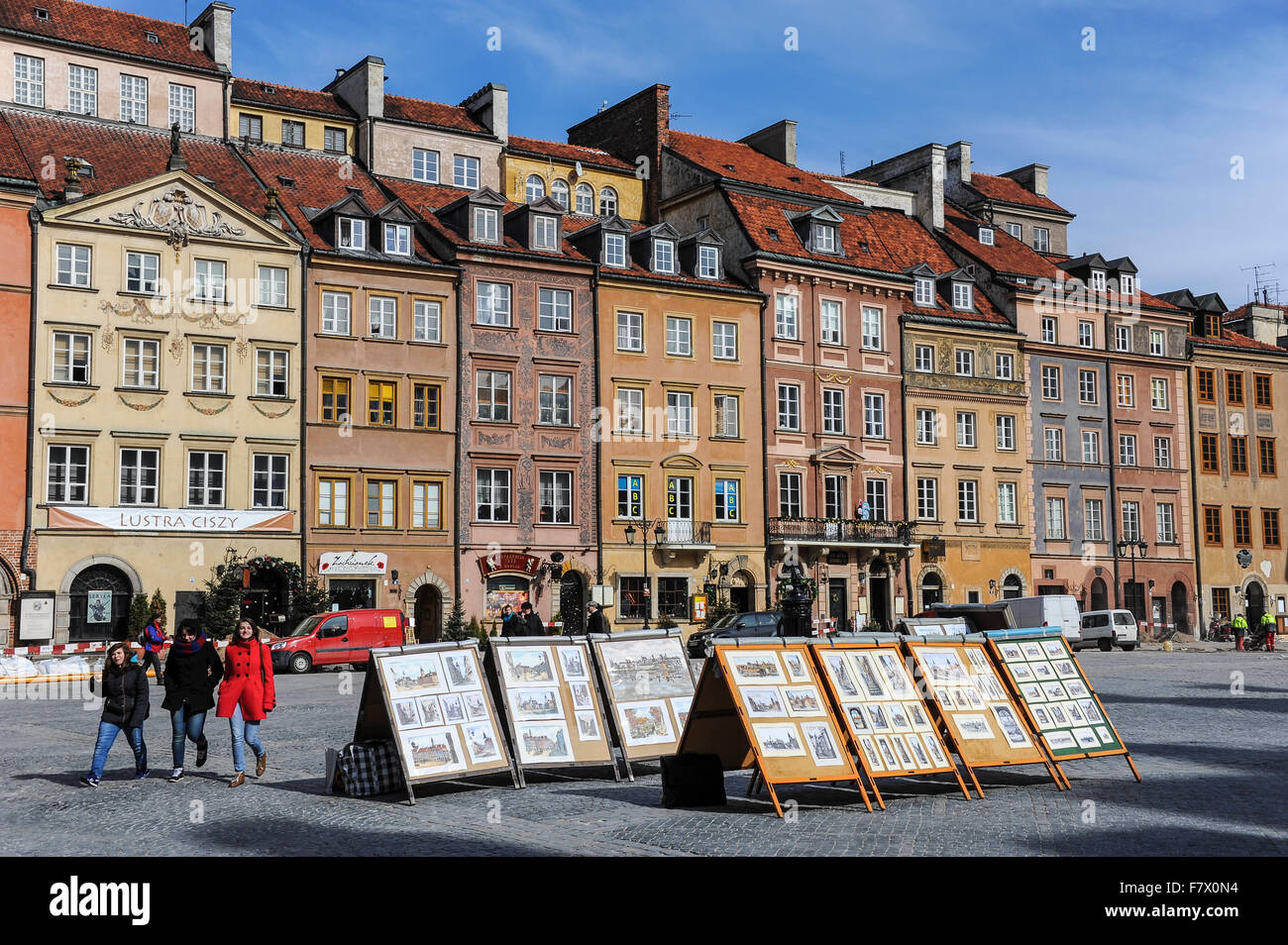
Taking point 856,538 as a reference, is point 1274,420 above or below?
above

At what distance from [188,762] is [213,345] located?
2649 centimetres

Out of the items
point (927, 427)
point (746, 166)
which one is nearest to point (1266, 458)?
point (927, 427)

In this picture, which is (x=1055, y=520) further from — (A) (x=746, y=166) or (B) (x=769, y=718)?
(B) (x=769, y=718)

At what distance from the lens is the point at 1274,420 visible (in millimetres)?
67375

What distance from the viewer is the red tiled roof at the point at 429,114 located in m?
51.4

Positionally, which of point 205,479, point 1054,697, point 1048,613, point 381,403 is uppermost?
point 381,403

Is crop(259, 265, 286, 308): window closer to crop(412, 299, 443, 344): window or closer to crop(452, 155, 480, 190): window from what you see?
crop(412, 299, 443, 344): window

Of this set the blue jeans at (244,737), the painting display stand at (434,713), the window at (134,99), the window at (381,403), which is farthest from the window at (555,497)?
the painting display stand at (434,713)

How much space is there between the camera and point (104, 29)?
4672 centimetres

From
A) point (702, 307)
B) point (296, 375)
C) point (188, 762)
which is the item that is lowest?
point (188, 762)

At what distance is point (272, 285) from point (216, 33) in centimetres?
1040
